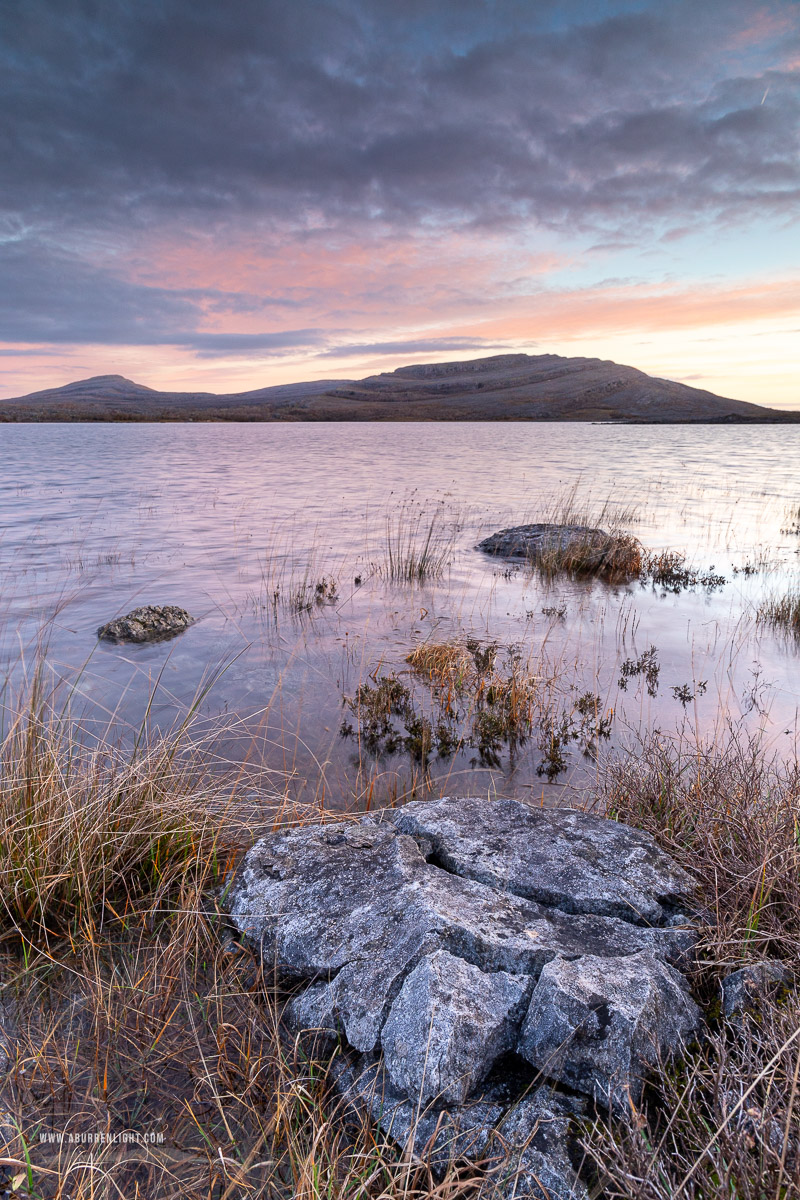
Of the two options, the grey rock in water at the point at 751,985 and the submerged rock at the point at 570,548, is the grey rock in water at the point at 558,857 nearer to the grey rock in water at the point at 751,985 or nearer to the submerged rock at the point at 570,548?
the grey rock in water at the point at 751,985

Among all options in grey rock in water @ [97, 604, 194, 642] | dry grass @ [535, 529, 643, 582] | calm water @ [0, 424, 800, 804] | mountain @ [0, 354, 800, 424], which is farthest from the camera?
mountain @ [0, 354, 800, 424]

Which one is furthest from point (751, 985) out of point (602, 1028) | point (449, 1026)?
point (449, 1026)

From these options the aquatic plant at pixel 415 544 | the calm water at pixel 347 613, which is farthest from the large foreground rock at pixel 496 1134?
the aquatic plant at pixel 415 544

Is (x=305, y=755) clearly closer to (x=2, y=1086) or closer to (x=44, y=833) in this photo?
(x=44, y=833)

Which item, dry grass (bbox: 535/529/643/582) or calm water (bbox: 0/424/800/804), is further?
dry grass (bbox: 535/529/643/582)

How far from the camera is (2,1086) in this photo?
2146mm

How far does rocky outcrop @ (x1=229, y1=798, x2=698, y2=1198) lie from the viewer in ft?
6.32

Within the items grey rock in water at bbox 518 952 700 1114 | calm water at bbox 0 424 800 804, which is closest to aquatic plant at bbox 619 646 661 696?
calm water at bbox 0 424 800 804

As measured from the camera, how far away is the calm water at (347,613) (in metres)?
5.70

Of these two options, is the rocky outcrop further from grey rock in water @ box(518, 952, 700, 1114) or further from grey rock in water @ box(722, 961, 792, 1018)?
grey rock in water @ box(722, 961, 792, 1018)

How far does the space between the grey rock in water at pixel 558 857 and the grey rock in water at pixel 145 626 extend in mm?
5537

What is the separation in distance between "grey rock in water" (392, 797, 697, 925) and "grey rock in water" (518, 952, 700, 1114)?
23.3 inches

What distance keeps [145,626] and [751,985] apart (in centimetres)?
761

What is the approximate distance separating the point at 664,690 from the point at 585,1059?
520cm
